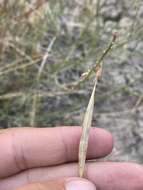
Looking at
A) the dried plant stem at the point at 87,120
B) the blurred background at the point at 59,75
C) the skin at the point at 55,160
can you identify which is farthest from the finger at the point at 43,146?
the blurred background at the point at 59,75

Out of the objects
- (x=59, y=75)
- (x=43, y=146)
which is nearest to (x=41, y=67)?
(x=59, y=75)

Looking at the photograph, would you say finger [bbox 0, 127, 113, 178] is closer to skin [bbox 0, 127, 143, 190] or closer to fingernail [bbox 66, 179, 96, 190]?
skin [bbox 0, 127, 143, 190]

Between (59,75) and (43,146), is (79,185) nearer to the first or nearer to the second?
(43,146)

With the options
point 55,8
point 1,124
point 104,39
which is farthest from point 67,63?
point 104,39

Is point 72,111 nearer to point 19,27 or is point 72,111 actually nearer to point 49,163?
point 19,27

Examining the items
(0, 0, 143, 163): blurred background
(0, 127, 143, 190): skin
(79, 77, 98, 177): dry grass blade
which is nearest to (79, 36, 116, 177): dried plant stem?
(79, 77, 98, 177): dry grass blade

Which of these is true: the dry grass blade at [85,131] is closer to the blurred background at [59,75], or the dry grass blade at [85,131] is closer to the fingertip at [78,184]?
the fingertip at [78,184]
